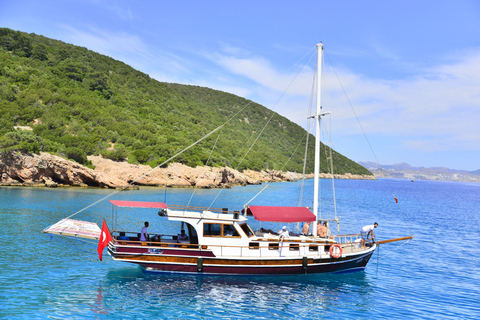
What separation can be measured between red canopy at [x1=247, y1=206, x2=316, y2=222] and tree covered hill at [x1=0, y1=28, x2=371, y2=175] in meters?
16.2

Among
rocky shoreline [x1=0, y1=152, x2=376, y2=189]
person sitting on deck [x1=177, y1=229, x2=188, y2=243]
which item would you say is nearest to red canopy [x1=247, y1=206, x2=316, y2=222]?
person sitting on deck [x1=177, y1=229, x2=188, y2=243]

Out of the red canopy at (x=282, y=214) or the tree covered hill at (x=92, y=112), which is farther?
the tree covered hill at (x=92, y=112)

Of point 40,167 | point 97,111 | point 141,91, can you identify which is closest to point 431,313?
point 40,167

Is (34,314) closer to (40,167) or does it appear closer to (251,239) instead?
(251,239)

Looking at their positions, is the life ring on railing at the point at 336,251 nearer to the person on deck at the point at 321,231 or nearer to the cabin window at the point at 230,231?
the person on deck at the point at 321,231

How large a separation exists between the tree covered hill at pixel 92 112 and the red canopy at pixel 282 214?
16.2 metres

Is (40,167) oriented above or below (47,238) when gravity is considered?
above

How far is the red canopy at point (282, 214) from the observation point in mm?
17875

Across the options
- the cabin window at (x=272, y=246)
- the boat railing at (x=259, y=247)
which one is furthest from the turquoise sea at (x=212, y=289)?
the cabin window at (x=272, y=246)

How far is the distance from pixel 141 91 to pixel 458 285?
105092 mm

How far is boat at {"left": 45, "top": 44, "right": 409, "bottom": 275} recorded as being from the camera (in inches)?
663

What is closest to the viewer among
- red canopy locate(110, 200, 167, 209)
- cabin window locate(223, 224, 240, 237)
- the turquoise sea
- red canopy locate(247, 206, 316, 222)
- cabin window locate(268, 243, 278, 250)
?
the turquoise sea

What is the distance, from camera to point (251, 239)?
1766cm

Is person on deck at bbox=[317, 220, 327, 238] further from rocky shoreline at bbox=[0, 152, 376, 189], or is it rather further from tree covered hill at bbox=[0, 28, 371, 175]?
rocky shoreline at bbox=[0, 152, 376, 189]
